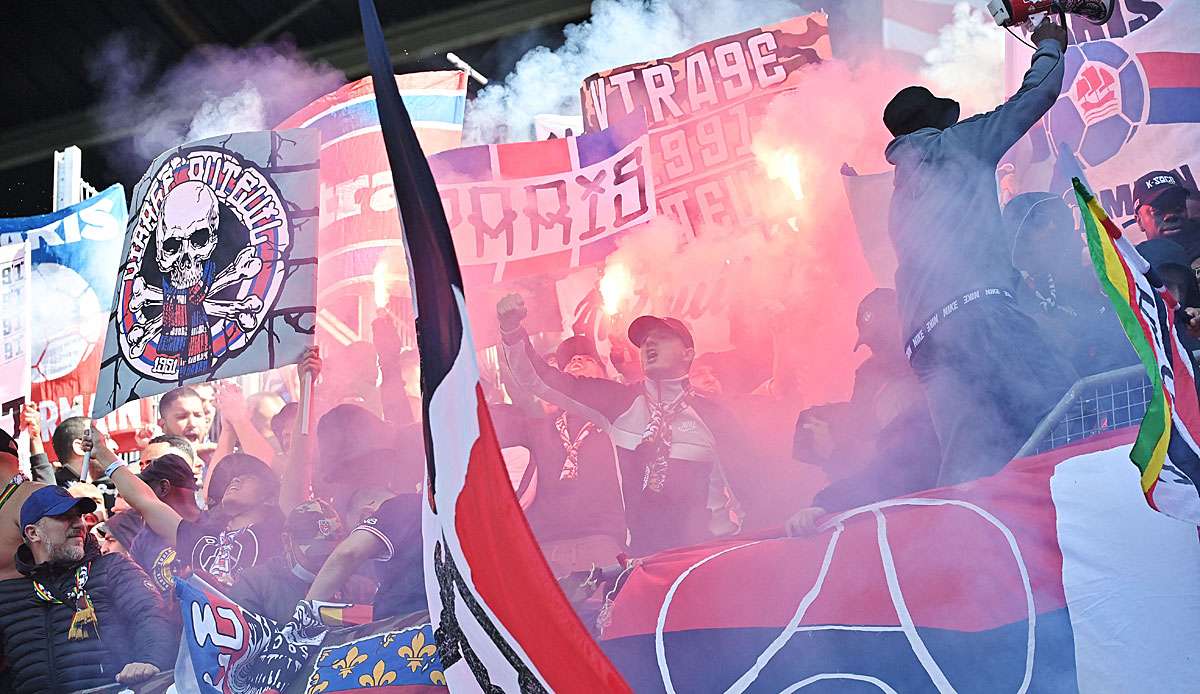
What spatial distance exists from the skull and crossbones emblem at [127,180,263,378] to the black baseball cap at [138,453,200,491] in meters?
0.33

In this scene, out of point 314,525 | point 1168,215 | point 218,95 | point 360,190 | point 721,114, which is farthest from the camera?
point 218,95

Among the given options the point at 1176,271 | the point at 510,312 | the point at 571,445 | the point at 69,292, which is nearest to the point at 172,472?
the point at 510,312

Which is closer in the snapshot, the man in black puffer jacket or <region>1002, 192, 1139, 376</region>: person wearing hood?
<region>1002, 192, 1139, 376</region>: person wearing hood

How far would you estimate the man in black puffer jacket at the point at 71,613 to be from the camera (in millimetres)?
3758

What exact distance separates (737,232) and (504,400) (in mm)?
1085

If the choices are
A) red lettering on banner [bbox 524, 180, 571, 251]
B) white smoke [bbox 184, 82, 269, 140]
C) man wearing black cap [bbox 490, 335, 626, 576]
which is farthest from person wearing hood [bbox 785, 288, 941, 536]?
white smoke [bbox 184, 82, 269, 140]

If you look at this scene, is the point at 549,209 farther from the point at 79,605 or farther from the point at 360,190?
the point at 79,605

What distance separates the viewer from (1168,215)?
3.52 metres

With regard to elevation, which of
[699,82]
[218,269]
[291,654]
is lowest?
[291,654]

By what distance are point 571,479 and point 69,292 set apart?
3258mm

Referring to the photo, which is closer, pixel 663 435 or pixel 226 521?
pixel 663 435

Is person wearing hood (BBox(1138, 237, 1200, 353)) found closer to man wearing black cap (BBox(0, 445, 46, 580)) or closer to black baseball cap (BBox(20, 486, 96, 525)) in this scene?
black baseball cap (BBox(20, 486, 96, 525))

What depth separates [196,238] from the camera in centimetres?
472

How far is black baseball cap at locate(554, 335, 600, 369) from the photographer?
14.6ft
